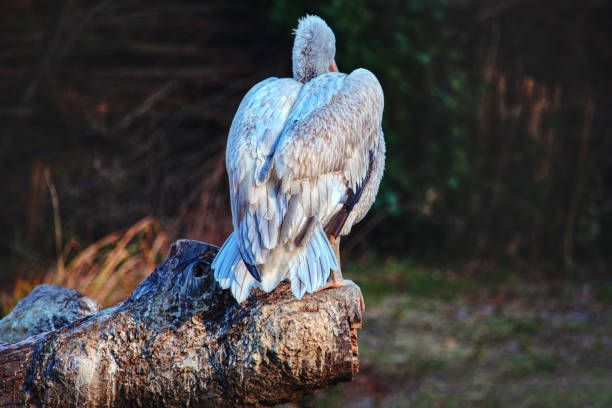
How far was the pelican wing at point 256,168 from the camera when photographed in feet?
8.52

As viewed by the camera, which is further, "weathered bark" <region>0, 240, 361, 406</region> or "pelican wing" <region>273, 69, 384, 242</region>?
"pelican wing" <region>273, 69, 384, 242</region>

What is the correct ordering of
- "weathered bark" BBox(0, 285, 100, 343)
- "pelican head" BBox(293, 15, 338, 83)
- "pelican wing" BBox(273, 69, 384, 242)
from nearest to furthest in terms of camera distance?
"pelican wing" BBox(273, 69, 384, 242)
"weathered bark" BBox(0, 285, 100, 343)
"pelican head" BBox(293, 15, 338, 83)

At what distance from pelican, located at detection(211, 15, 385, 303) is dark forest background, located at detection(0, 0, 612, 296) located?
309cm

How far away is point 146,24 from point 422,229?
3.62 meters

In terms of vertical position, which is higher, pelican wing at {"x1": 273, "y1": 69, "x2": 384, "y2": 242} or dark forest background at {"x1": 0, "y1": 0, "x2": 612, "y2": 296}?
dark forest background at {"x1": 0, "y1": 0, "x2": 612, "y2": 296}

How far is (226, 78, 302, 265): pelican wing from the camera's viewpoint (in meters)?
2.60

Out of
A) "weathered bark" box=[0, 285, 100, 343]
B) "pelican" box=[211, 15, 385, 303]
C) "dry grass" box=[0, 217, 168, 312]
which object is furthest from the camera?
"dry grass" box=[0, 217, 168, 312]

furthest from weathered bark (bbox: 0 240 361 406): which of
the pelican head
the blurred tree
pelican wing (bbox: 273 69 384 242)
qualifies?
the blurred tree

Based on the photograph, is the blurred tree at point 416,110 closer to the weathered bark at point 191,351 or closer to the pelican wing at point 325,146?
the pelican wing at point 325,146

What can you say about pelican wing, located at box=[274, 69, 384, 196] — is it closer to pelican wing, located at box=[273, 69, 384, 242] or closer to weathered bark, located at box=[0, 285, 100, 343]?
pelican wing, located at box=[273, 69, 384, 242]

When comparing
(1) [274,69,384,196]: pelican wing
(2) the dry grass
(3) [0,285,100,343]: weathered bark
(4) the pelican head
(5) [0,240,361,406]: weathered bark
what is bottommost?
(5) [0,240,361,406]: weathered bark

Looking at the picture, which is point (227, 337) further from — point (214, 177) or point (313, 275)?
point (214, 177)

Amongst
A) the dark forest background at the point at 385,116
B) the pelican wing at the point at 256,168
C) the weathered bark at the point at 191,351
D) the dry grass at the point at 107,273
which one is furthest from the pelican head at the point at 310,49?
the dark forest background at the point at 385,116

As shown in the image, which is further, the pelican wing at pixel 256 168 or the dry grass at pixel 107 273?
the dry grass at pixel 107 273
